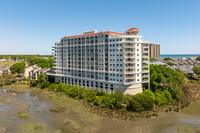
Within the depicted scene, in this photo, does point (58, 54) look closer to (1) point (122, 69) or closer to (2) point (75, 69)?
(2) point (75, 69)

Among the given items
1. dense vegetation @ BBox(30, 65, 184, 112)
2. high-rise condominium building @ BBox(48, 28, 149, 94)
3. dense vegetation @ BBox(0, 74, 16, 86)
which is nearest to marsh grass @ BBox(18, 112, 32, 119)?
dense vegetation @ BBox(30, 65, 184, 112)

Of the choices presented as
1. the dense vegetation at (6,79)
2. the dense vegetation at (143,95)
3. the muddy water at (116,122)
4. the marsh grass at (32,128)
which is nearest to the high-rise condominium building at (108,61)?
the dense vegetation at (143,95)

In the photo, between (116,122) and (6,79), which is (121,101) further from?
(6,79)

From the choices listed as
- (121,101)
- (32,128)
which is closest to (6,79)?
(32,128)

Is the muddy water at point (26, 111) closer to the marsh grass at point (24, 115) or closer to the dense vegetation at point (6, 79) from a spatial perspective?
the marsh grass at point (24, 115)

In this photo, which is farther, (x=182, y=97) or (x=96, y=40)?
(x=96, y=40)

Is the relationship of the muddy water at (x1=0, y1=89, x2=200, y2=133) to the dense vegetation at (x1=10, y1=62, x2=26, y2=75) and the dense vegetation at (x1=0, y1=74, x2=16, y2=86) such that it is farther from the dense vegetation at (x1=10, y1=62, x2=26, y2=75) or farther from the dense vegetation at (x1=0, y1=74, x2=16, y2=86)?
the dense vegetation at (x1=10, y1=62, x2=26, y2=75)

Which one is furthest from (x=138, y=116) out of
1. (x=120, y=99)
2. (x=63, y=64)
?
(x=63, y=64)

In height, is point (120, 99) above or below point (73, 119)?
above
